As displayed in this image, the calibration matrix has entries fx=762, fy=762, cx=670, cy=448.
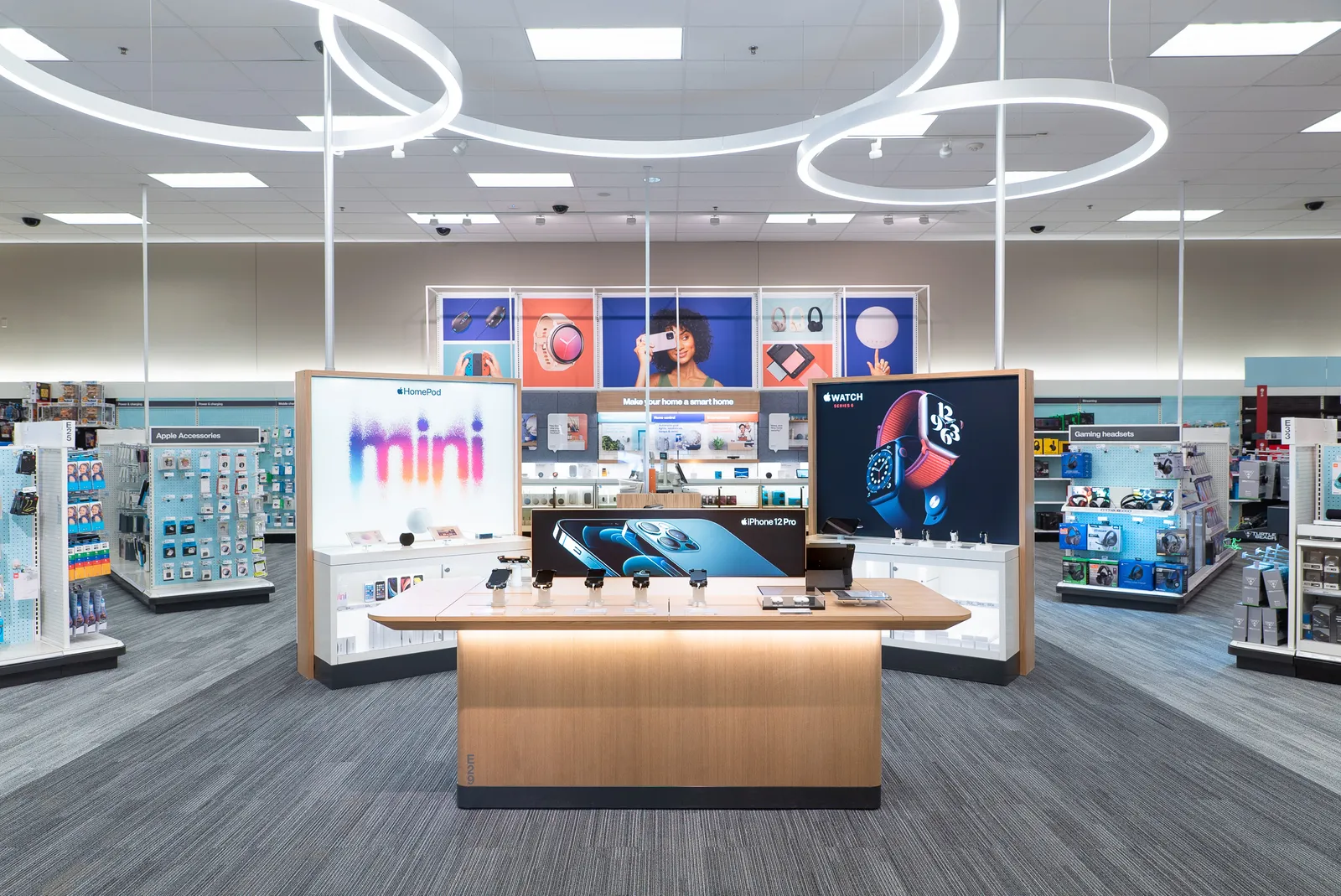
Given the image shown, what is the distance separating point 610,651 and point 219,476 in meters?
6.02

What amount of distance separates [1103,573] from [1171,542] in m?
0.66

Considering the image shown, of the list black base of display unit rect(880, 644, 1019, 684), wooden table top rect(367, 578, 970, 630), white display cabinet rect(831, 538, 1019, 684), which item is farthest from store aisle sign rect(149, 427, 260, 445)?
black base of display unit rect(880, 644, 1019, 684)

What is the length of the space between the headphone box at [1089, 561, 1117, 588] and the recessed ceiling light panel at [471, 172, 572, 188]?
22.2ft

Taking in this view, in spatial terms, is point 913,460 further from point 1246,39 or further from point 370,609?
point 370,609

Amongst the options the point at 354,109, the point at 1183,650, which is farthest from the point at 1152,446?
the point at 354,109

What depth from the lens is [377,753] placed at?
3984 millimetres

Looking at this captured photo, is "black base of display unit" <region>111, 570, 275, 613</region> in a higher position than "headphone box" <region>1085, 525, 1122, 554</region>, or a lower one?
lower

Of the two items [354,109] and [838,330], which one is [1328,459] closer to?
[838,330]

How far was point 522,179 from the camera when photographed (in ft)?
27.5

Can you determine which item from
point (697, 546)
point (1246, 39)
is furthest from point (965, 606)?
point (1246, 39)

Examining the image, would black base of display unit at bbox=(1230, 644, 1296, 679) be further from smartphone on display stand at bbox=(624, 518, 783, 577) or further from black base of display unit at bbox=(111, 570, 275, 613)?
black base of display unit at bbox=(111, 570, 275, 613)

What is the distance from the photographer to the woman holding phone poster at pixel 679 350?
425 inches

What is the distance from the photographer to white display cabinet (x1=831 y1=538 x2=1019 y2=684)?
202 inches

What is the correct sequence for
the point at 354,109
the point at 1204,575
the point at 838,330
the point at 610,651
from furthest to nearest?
the point at 838,330 → the point at 1204,575 → the point at 354,109 → the point at 610,651
